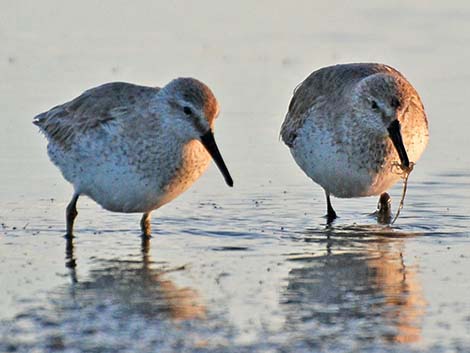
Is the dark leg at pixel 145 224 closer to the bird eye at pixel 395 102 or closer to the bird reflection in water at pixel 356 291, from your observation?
the bird reflection in water at pixel 356 291

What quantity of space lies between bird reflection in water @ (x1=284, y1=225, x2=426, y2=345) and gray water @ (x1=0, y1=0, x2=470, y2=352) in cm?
2

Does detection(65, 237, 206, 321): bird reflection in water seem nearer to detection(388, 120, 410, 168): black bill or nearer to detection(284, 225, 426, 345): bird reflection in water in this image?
detection(284, 225, 426, 345): bird reflection in water

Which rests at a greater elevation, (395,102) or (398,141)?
(395,102)

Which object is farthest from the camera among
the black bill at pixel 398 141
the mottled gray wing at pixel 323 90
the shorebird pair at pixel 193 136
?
the mottled gray wing at pixel 323 90

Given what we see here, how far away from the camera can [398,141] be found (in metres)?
11.1

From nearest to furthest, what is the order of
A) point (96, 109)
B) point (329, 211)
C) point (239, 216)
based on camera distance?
point (96, 109), point (239, 216), point (329, 211)

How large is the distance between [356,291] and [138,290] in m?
1.49

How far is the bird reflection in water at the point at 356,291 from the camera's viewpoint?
327 inches

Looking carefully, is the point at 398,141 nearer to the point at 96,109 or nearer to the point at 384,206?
the point at 384,206

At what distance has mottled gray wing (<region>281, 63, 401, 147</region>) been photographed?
1227 centimetres

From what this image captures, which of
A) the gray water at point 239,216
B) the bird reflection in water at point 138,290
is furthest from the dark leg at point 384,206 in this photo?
the bird reflection in water at point 138,290

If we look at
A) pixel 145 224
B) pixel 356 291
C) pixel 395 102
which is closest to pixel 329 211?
pixel 395 102

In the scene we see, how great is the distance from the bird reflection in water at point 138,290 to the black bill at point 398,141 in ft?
7.41

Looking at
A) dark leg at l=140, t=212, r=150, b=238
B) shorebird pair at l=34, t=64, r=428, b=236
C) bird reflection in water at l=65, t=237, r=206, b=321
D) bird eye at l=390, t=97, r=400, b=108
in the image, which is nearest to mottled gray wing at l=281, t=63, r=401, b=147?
shorebird pair at l=34, t=64, r=428, b=236
